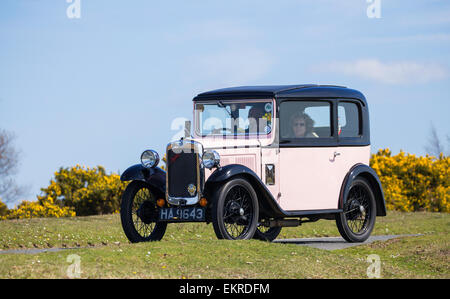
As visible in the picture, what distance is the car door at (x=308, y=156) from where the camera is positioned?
1168 centimetres

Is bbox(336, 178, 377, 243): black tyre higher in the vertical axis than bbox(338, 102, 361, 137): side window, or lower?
lower

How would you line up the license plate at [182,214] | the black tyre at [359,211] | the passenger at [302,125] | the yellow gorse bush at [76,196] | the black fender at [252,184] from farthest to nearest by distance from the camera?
1. the yellow gorse bush at [76,196]
2. the black tyre at [359,211]
3. the passenger at [302,125]
4. the license plate at [182,214]
5. the black fender at [252,184]

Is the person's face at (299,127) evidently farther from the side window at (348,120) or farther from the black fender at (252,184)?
the black fender at (252,184)

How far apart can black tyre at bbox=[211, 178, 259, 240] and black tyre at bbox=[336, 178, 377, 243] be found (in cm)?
275

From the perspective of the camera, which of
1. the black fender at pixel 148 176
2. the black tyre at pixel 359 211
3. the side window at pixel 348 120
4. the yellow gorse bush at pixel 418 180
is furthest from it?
the yellow gorse bush at pixel 418 180

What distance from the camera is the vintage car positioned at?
10.7 meters

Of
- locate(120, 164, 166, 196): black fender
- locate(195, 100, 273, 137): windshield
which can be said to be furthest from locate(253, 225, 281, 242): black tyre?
locate(120, 164, 166, 196): black fender

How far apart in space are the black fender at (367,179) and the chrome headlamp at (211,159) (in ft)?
10.0

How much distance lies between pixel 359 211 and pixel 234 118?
3.21m

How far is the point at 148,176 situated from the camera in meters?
11.3

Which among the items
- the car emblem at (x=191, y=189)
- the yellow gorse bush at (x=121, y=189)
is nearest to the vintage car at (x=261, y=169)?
the car emblem at (x=191, y=189)

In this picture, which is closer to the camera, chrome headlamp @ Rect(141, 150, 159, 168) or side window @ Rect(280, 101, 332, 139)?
chrome headlamp @ Rect(141, 150, 159, 168)

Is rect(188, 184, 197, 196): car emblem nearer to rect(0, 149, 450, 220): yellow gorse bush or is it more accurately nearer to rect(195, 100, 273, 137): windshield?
rect(195, 100, 273, 137): windshield

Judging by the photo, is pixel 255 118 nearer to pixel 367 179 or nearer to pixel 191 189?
pixel 191 189
